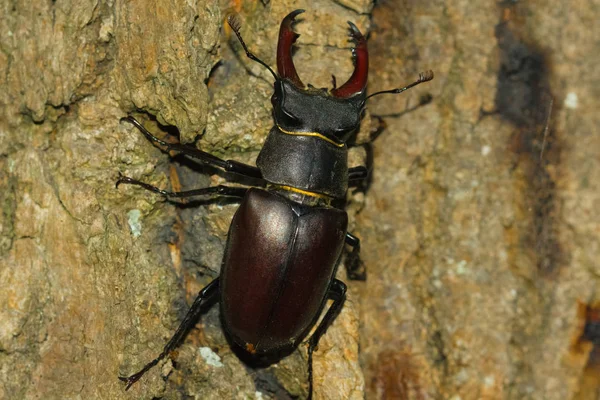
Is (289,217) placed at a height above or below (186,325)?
above

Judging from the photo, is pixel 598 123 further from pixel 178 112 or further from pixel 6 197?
pixel 6 197

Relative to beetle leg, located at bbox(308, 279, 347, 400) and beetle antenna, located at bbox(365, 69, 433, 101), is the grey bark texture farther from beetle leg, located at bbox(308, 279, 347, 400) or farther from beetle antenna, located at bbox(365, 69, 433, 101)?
beetle antenna, located at bbox(365, 69, 433, 101)

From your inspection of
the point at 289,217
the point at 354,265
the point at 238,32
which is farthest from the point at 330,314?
the point at 238,32

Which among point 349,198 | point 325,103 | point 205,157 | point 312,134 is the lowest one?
point 349,198

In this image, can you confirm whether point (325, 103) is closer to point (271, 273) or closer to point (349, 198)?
point (349, 198)

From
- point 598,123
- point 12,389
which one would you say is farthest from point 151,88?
point 598,123

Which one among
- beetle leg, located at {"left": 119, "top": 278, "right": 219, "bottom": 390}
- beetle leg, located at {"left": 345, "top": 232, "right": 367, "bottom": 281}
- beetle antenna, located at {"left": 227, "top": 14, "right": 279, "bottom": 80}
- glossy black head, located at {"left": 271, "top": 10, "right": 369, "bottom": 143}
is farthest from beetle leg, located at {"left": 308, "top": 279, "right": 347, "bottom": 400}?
beetle antenna, located at {"left": 227, "top": 14, "right": 279, "bottom": 80}
